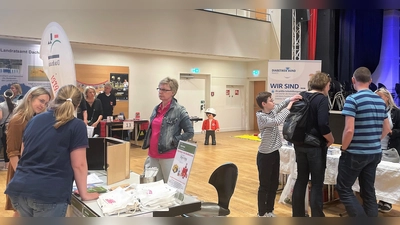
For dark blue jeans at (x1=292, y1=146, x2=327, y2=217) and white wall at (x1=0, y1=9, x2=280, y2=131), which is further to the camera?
white wall at (x1=0, y1=9, x2=280, y2=131)

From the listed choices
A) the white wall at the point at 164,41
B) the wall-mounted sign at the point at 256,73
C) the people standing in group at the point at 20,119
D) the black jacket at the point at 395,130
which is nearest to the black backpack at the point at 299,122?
the black jacket at the point at 395,130

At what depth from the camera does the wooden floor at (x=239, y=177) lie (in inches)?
155

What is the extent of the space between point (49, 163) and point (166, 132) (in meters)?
1.37

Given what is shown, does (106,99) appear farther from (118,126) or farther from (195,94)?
(195,94)

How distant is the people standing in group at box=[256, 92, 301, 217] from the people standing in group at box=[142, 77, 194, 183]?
30.5 inches

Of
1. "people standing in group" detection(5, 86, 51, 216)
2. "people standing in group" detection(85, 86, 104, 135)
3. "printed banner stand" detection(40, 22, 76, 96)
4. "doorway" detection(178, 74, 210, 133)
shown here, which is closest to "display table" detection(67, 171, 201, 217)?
"people standing in group" detection(5, 86, 51, 216)

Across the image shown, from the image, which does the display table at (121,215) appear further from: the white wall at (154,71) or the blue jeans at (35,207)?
the white wall at (154,71)

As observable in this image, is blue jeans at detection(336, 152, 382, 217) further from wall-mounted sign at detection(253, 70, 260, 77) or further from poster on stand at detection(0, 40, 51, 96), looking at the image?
wall-mounted sign at detection(253, 70, 260, 77)

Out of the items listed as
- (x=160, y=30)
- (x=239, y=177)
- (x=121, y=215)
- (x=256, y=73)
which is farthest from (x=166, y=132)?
(x=256, y=73)

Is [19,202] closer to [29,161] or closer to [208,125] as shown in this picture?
[29,161]

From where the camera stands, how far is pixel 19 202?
178 centimetres

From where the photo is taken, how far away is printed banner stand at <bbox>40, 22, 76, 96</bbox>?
3.40 metres

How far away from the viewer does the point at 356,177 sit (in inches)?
109

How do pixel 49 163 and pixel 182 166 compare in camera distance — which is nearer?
pixel 49 163
